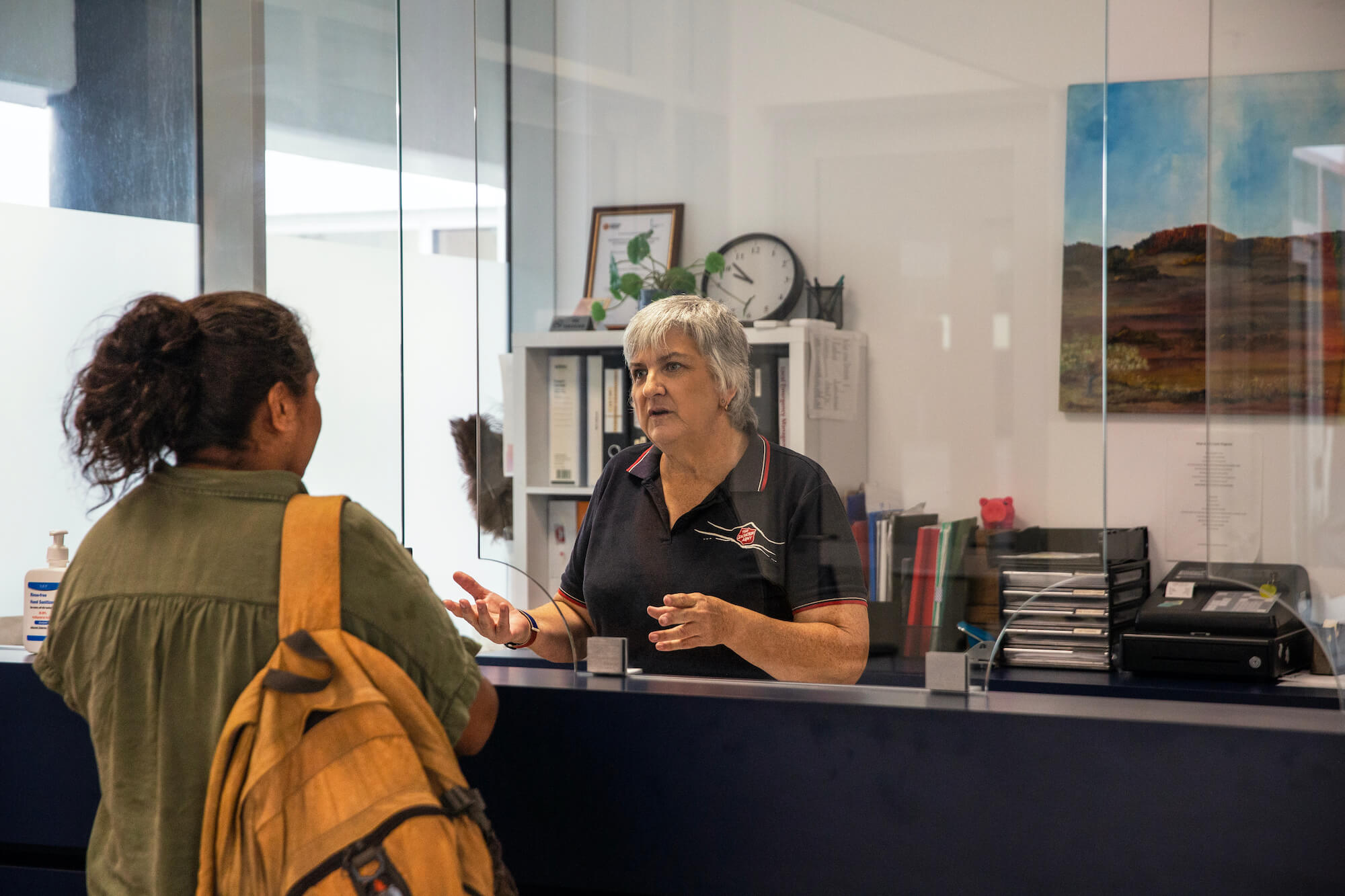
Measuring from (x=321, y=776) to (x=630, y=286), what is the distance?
48.1 inches

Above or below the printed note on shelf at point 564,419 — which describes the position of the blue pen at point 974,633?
below

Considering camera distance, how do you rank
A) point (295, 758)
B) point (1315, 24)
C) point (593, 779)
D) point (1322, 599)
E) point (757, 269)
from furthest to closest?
point (757, 269) → point (1315, 24) → point (1322, 599) → point (593, 779) → point (295, 758)

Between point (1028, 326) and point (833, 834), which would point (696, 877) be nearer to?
point (833, 834)

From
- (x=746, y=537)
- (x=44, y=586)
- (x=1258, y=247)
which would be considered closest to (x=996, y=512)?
(x=746, y=537)

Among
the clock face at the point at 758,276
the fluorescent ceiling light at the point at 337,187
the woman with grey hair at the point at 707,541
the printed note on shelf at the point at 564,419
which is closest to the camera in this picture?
the woman with grey hair at the point at 707,541

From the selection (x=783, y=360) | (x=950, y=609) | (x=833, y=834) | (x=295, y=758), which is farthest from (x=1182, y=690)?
(x=295, y=758)

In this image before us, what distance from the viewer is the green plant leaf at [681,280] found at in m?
2.13

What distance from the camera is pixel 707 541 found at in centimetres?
181

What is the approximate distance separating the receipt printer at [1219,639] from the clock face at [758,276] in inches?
47.6

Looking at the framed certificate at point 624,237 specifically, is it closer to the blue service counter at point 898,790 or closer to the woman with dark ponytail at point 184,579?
the blue service counter at point 898,790

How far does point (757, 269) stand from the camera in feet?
A: 6.89

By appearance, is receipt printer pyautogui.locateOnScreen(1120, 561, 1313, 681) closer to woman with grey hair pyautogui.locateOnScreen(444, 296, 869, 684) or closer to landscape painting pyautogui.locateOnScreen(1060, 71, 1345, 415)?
landscape painting pyautogui.locateOnScreen(1060, 71, 1345, 415)

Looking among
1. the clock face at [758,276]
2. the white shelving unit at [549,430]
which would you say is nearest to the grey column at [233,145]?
the white shelving unit at [549,430]

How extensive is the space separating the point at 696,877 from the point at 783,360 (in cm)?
83
